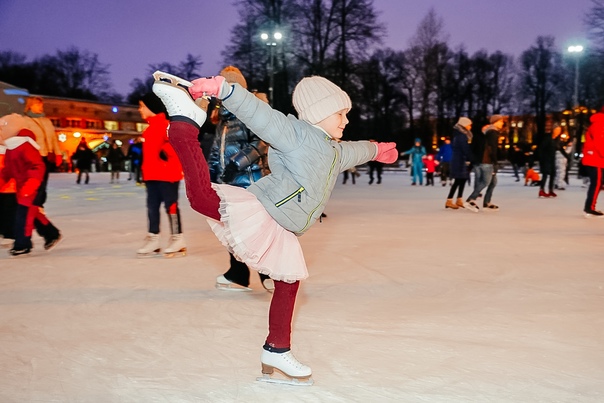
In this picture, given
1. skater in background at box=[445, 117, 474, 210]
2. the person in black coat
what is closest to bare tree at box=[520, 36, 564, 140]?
the person in black coat

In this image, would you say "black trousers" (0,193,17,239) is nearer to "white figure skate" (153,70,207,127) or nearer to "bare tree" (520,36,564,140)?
"white figure skate" (153,70,207,127)

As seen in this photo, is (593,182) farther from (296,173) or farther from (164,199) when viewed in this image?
(296,173)

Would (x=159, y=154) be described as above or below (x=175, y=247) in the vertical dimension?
above

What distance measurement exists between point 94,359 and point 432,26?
140ft

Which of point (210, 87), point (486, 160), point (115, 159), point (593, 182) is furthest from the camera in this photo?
point (115, 159)

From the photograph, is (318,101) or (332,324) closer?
(318,101)

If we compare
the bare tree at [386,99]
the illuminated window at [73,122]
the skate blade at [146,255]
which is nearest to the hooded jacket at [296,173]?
the skate blade at [146,255]

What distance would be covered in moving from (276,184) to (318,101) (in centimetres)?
40

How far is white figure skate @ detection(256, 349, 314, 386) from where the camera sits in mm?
2727

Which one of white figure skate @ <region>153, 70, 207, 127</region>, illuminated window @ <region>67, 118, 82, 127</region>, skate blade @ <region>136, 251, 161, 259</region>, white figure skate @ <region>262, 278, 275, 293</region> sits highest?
illuminated window @ <region>67, 118, 82, 127</region>

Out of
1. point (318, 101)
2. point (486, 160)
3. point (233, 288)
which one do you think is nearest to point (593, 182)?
point (486, 160)

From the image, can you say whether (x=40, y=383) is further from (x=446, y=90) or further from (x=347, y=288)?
(x=446, y=90)

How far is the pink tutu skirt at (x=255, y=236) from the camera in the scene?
2646 millimetres

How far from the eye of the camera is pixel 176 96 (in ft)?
8.18
